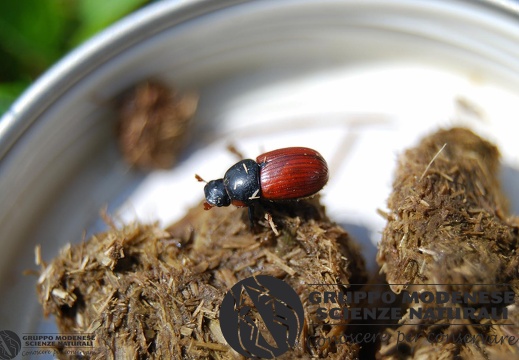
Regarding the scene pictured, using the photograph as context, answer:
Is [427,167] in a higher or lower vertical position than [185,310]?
higher

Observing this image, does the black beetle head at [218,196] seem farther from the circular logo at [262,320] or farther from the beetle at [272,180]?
the circular logo at [262,320]

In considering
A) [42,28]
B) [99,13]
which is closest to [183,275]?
[99,13]

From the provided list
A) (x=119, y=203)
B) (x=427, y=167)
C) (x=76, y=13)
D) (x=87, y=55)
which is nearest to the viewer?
(x=427, y=167)

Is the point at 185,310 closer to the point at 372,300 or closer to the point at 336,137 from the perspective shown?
the point at 372,300

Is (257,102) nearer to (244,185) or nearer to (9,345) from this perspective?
(244,185)

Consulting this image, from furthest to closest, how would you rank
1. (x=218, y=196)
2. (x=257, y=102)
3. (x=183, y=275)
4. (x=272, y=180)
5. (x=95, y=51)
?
(x=257, y=102), (x=95, y=51), (x=218, y=196), (x=272, y=180), (x=183, y=275)

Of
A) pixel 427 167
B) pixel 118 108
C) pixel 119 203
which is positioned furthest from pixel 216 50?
pixel 427 167
